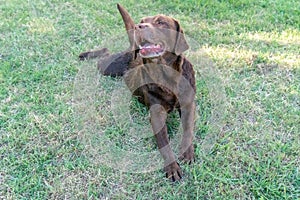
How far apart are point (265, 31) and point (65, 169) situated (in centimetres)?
241

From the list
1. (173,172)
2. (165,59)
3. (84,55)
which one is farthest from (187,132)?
(84,55)

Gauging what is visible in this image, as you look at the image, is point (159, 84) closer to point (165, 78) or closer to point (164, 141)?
point (165, 78)

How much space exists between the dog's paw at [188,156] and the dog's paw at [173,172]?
82mm

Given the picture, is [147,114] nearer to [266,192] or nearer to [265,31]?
[266,192]

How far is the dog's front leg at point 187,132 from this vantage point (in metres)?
2.34

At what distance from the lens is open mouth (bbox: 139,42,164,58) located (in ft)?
7.45

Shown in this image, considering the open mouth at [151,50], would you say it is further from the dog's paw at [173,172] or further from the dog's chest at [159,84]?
the dog's paw at [173,172]

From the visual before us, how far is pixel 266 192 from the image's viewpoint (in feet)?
7.00

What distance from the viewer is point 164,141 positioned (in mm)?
2387

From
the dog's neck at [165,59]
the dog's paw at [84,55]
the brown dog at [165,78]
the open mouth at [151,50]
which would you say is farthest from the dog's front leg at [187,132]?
the dog's paw at [84,55]

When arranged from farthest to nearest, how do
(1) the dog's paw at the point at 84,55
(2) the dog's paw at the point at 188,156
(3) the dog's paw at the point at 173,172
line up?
(1) the dog's paw at the point at 84,55, (2) the dog's paw at the point at 188,156, (3) the dog's paw at the point at 173,172

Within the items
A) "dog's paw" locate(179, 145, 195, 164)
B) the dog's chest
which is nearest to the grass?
"dog's paw" locate(179, 145, 195, 164)

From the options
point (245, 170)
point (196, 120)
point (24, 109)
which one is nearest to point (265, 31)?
point (196, 120)

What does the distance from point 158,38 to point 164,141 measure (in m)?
0.66
